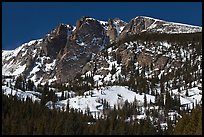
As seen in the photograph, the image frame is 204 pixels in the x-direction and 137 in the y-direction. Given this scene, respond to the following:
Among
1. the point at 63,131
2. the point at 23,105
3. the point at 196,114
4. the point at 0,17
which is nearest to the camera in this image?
the point at 0,17

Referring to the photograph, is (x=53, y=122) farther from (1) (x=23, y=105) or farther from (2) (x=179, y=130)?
(2) (x=179, y=130)

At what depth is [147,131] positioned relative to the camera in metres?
150

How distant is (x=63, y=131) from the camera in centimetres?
13850

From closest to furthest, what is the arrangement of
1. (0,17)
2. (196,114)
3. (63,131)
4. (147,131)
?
(0,17) < (196,114) < (63,131) < (147,131)

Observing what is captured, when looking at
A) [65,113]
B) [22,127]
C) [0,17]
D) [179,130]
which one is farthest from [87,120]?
[0,17]

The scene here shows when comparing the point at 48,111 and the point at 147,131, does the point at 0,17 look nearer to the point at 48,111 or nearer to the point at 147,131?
the point at 147,131

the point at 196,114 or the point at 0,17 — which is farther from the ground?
the point at 0,17

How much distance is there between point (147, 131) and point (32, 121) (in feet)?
139

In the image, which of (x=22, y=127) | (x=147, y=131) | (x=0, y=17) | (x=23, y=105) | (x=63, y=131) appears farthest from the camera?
(x=23, y=105)

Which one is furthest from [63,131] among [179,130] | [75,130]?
[179,130]

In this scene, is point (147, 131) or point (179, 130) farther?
point (147, 131)

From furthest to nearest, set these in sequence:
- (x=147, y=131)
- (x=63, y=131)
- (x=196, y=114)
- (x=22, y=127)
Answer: (x=147, y=131) → (x=63, y=131) → (x=22, y=127) → (x=196, y=114)

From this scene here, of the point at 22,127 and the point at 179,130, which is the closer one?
the point at 179,130

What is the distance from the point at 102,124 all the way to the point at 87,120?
64.4 ft
